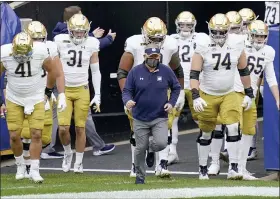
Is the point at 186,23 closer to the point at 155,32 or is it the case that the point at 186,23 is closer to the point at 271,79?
the point at 271,79

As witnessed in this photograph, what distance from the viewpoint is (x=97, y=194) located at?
38.7ft

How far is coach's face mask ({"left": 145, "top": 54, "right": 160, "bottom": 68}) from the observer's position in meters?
12.9

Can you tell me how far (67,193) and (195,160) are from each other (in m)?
4.40

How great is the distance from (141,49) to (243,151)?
1775 mm

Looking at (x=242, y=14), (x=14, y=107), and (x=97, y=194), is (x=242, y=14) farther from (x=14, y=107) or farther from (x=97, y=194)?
(x=97, y=194)

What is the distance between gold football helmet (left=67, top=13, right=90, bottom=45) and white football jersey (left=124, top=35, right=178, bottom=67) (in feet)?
3.38

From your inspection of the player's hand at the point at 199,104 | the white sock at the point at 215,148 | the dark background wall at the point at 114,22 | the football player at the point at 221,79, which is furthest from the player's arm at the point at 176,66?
the dark background wall at the point at 114,22

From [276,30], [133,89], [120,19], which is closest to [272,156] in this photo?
[276,30]

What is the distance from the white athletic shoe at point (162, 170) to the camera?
45.6 feet

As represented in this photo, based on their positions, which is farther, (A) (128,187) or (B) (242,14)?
(B) (242,14)

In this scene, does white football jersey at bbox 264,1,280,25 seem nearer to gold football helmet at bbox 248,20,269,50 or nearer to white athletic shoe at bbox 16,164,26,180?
gold football helmet at bbox 248,20,269,50

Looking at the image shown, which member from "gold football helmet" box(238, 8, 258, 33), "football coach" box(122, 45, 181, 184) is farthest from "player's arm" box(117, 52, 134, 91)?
"gold football helmet" box(238, 8, 258, 33)

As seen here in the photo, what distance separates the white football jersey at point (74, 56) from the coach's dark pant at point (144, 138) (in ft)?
7.12

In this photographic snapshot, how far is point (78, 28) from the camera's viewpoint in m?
14.7
